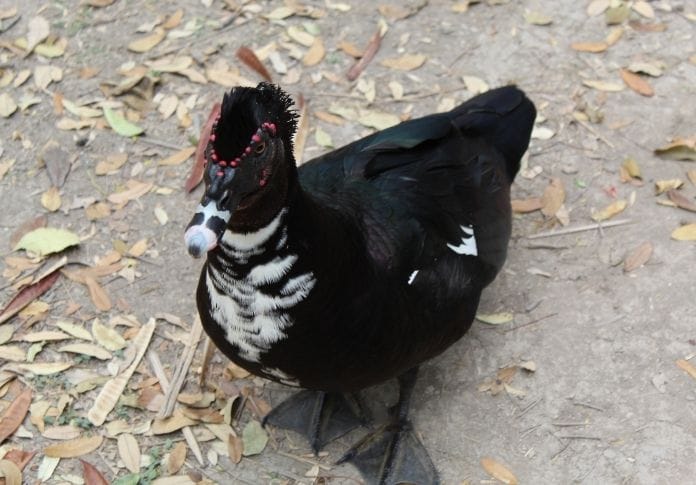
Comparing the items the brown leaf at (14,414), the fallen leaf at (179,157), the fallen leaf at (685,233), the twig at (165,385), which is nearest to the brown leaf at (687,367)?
the fallen leaf at (685,233)

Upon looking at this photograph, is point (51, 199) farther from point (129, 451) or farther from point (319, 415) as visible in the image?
point (319, 415)

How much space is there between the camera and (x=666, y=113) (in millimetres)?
4770

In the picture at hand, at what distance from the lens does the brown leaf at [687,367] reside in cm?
376

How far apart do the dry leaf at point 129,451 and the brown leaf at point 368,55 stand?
2.33 m

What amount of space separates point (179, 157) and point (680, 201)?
239 centimetres

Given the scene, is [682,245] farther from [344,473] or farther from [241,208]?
[241,208]

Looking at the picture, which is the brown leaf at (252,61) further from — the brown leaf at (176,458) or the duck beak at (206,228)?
the duck beak at (206,228)

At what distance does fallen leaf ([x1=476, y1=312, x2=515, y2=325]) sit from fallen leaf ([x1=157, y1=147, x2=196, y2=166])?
1.65m

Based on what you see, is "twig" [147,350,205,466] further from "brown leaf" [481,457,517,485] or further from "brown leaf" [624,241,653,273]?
"brown leaf" [624,241,653,273]

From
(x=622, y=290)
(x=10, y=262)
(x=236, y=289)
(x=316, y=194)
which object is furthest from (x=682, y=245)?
(x=10, y=262)

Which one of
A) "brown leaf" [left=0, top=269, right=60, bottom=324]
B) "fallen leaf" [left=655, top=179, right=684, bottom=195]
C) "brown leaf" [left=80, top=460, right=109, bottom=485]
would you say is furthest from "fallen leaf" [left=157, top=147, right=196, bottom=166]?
"fallen leaf" [left=655, top=179, right=684, bottom=195]

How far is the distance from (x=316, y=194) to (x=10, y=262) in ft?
5.70

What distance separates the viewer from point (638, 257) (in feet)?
13.7

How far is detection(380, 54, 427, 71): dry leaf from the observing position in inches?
201
